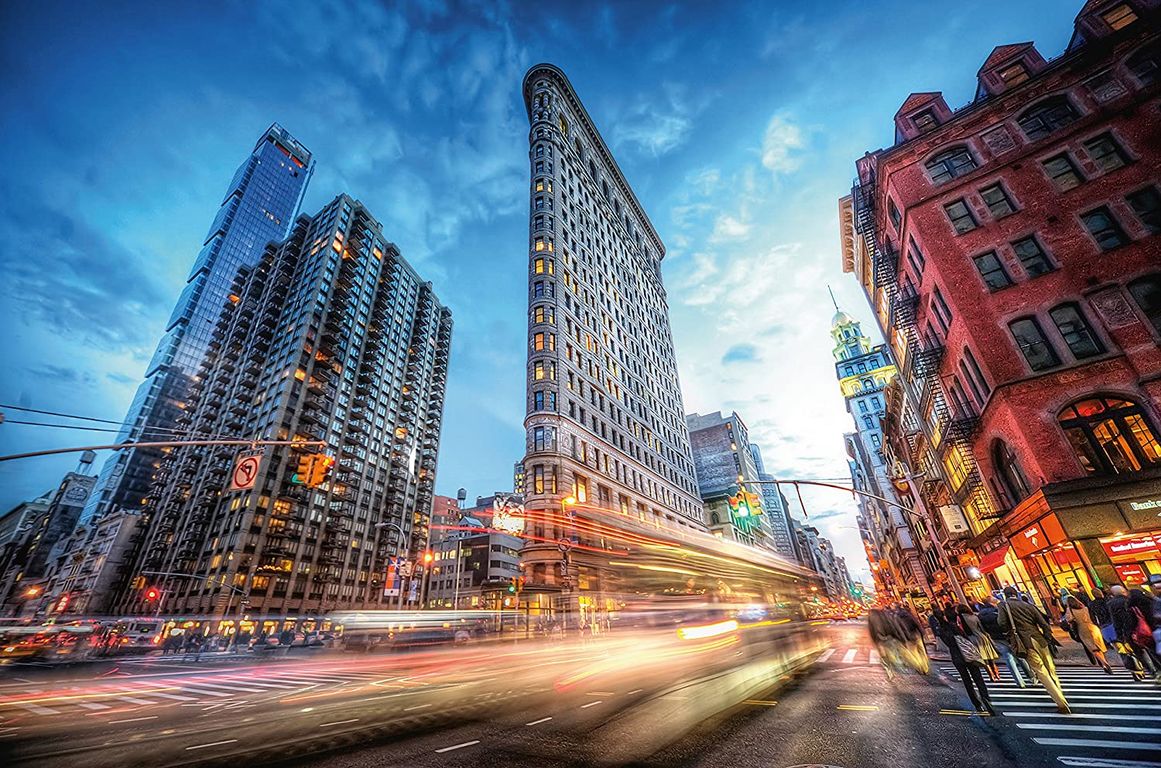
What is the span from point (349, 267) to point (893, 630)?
106 metres

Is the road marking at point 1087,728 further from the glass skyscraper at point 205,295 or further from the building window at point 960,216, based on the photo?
the glass skyscraper at point 205,295

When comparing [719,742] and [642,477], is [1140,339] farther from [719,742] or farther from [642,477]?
[642,477]

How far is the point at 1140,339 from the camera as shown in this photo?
18828mm

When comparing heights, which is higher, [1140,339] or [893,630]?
[1140,339]

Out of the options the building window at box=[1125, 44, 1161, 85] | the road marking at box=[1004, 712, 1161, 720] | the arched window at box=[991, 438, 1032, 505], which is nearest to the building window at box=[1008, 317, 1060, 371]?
the arched window at box=[991, 438, 1032, 505]

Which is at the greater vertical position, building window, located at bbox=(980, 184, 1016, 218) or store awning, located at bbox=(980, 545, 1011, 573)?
building window, located at bbox=(980, 184, 1016, 218)

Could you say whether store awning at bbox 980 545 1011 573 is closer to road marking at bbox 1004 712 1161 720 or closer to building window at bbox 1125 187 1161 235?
building window at bbox 1125 187 1161 235

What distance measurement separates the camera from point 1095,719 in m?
7.82

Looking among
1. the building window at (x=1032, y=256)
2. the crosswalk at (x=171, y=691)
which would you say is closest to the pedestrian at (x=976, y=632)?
the crosswalk at (x=171, y=691)

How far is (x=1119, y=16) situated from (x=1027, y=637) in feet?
121

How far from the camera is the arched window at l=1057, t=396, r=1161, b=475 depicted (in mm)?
17828

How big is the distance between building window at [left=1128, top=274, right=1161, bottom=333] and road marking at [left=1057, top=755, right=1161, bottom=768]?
22.7m

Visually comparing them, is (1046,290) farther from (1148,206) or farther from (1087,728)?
(1087,728)

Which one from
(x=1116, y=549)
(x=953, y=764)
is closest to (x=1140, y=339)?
(x=1116, y=549)
